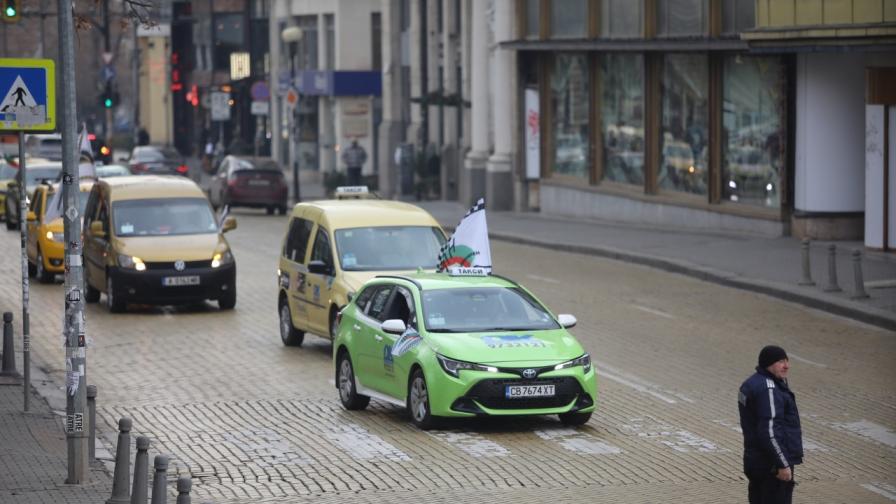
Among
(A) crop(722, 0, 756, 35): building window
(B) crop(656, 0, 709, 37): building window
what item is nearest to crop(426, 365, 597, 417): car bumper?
(A) crop(722, 0, 756, 35): building window

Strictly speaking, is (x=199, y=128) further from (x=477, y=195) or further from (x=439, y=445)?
(x=439, y=445)

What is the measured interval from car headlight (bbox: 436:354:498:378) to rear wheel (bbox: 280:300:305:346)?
6756mm

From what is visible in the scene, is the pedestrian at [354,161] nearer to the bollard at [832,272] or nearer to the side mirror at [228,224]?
the side mirror at [228,224]

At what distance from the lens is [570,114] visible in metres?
45.0

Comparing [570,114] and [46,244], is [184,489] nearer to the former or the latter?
[46,244]

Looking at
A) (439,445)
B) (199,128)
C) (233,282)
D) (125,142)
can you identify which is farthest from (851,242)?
(125,142)

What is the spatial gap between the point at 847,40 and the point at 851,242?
460 centimetres

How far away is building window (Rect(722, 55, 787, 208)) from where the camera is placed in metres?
34.4

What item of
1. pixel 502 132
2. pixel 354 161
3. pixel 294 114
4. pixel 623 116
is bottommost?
pixel 354 161

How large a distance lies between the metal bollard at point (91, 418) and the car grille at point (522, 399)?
3223 millimetres

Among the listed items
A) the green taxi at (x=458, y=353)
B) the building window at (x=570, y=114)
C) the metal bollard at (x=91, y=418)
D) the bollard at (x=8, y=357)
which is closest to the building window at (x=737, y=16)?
the building window at (x=570, y=114)

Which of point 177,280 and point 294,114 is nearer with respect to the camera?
point 177,280

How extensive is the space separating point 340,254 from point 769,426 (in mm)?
11082

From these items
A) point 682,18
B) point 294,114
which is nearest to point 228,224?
point 682,18
